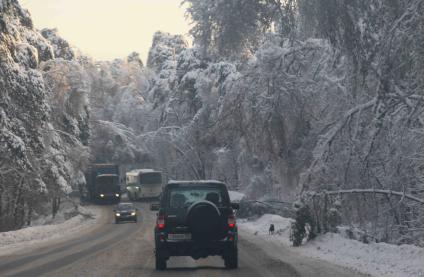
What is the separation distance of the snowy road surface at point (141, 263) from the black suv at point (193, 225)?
19.6 inches

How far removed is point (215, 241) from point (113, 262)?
4.39 metres

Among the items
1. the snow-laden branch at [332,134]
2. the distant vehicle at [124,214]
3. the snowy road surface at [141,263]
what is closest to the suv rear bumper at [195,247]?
the snowy road surface at [141,263]

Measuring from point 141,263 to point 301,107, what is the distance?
10.6 metres

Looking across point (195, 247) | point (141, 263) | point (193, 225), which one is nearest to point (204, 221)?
point (193, 225)

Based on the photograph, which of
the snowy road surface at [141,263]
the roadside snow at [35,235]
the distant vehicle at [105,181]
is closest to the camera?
the snowy road surface at [141,263]

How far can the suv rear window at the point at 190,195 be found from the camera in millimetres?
17406

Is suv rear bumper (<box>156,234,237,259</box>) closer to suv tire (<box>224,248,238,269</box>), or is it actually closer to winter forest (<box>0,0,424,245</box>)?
suv tire (<box>224,248,238,269</box>)

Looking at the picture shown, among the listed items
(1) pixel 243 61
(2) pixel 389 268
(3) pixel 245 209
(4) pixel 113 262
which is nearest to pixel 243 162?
(3) pixel 245 209

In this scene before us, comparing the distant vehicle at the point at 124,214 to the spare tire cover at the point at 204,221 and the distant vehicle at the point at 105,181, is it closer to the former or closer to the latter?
the distant vehicle at the point at 105,181

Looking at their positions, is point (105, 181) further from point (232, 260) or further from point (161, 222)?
point (161, 222)

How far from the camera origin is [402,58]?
15.7 metres

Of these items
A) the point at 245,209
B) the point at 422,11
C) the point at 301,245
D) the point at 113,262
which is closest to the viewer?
the point at 422,11

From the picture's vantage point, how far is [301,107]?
2792cm

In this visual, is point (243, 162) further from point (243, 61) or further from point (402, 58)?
point (402, 58)
